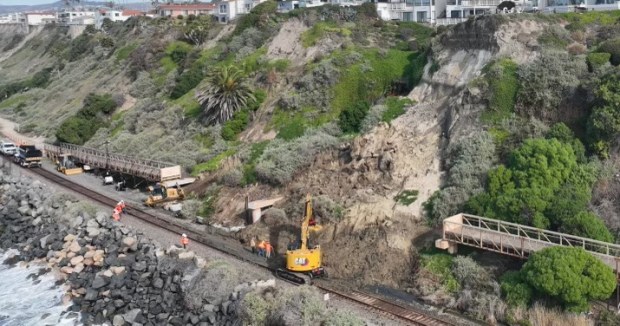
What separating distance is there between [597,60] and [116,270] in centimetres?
2885

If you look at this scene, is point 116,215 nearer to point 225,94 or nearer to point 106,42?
point 225,94

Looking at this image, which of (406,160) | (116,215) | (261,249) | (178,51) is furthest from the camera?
(178,51)

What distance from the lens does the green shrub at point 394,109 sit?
44250mm

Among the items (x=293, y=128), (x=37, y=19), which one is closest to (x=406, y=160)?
(x=293, y=128)

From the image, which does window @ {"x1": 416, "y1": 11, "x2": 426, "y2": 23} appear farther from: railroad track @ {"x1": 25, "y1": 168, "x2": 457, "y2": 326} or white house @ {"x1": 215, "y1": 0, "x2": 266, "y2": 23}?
railroad track @ {"x1": 25, "y1": 168, "x2": 457, "y2": 326}

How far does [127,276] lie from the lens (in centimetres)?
3238

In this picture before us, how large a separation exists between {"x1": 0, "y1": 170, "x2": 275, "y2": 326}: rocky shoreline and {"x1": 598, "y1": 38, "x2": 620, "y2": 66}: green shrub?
23.6 meters

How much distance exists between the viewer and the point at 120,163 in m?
53.4

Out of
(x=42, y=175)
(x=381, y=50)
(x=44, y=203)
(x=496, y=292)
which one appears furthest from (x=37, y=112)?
(x=496, y=292)

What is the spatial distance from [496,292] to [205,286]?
1240 cm

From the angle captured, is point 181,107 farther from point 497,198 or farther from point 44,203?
point 497,198

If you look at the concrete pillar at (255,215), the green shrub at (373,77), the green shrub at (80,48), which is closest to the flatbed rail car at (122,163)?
the concrete pillar at (255,215)

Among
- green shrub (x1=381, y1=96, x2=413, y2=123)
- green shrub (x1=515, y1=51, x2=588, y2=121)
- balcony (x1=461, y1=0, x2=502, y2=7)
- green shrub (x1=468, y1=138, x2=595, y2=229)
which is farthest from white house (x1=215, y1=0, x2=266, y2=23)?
green shrub (x1=468, y1=138, x2=595, y2=229)

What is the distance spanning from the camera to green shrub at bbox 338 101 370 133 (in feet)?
151
